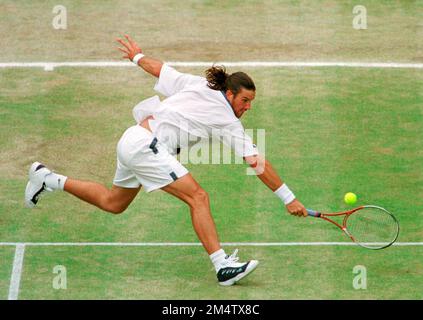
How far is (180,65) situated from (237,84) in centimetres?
608

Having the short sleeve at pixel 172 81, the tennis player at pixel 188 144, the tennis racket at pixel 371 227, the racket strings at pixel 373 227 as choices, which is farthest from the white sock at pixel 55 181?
the racket strings at pixel 373 227

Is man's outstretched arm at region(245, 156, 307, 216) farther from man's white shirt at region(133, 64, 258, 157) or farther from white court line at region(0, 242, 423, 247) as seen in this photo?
white court line at region(0, 242, 423, 247)

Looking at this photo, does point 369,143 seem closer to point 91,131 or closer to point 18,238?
point 91,131

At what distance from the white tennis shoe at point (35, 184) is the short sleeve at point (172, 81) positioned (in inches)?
65.1

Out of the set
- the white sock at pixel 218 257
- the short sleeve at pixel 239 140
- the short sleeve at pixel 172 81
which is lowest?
the white sock at pixel 218 257

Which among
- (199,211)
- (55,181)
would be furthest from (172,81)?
(55,181)

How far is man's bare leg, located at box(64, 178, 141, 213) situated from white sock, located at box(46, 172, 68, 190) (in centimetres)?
7

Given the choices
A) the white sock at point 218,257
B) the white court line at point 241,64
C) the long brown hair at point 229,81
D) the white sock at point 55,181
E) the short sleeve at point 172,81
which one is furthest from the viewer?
the white court line at point 241,64

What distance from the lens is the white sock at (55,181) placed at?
1421 cm

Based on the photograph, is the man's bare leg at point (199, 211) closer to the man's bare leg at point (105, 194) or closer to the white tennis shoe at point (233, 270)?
the white tennis shoe at point (233, 270)

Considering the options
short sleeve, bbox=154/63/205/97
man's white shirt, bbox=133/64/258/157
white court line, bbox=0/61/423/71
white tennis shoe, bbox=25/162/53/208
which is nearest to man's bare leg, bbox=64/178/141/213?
white tennis shoe, bbox=25/162/53/208

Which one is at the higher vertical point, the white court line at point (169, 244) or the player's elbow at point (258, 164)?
the player's elbow at point (258, 164)

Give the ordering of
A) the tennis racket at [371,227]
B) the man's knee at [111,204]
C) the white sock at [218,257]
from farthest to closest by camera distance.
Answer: the man's knee at [111,204] < the tennis racket at [371,227] < the white sock at [218,257]

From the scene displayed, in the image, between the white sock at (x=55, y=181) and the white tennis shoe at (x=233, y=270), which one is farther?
the white sock at (x=55, y=181)
